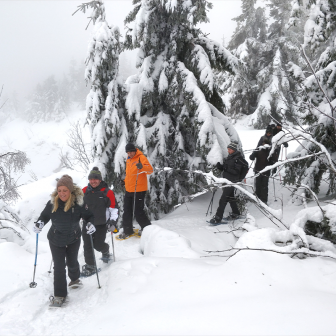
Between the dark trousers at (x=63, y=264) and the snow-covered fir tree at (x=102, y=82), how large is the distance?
3107 millimetres

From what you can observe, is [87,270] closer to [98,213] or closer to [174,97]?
[98,213]

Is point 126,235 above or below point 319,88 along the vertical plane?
below

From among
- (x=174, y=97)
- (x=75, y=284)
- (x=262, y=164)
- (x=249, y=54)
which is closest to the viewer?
(x=75, y=284)

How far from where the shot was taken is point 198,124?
5.61 meters

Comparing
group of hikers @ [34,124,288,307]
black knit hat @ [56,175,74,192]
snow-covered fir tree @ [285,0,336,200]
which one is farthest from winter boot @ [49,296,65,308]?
snow-covered fir tree @ [285,0,336,200]

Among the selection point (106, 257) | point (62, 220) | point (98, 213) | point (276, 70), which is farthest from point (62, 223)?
point (276, 70)

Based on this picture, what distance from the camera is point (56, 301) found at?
3.09 m

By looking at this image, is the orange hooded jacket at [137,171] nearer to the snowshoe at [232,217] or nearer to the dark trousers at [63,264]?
the dark trousers at [63,264]

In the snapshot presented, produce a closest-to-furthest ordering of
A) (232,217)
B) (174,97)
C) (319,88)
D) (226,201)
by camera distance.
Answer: (319,88)
(226,201)
(232,217)
(174,97)

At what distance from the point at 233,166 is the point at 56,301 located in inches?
160

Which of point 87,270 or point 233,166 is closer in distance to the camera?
point 87,270

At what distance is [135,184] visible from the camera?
5168 millimetres

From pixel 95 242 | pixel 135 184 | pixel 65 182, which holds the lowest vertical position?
pixel 95 242

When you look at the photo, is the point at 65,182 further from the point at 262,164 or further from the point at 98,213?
the point at 262,164
